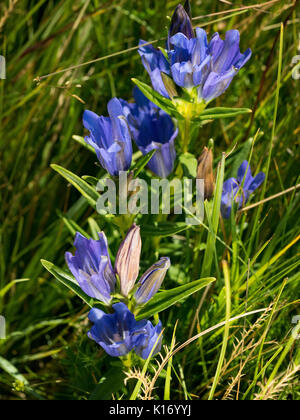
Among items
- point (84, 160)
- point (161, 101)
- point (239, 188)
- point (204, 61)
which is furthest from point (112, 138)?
point (84, 160)

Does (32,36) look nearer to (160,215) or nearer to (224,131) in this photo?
(224,131)

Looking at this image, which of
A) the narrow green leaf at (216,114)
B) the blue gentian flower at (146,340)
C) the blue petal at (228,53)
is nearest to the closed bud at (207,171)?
the narrow green leaf at (216,114)

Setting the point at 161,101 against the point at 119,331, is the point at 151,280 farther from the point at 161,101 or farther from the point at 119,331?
the point at 161,101

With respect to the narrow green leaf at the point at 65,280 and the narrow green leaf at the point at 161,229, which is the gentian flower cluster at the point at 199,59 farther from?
the narrow green leaf at the point at 65,280

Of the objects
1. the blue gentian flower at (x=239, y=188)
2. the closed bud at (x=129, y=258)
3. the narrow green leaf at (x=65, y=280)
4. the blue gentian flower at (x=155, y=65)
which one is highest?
the blue gentian flower at (x=155, y=65)

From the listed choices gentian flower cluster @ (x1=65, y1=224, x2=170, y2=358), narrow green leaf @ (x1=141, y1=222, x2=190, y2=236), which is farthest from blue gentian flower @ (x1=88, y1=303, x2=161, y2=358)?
narrow green leaf @ (x1=141, y1=222, x2=190, y2=236)

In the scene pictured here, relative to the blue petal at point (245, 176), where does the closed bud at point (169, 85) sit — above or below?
above

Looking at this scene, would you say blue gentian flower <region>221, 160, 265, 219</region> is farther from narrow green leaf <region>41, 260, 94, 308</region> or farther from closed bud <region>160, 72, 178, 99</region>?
narrow green leaf <region>41, 260, 94, 308</region>
